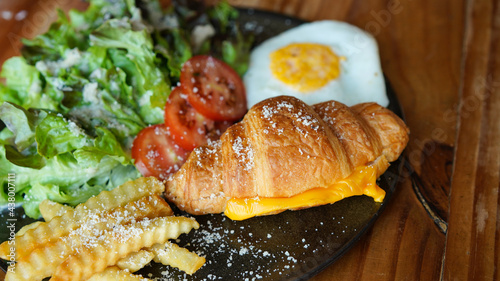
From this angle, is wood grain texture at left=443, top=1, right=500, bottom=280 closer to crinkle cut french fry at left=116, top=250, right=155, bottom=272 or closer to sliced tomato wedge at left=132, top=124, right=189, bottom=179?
crinkle cut french fry at left=116, top=250, right=155, bottom=272

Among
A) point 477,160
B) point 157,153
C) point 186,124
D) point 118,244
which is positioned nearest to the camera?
point 118,244

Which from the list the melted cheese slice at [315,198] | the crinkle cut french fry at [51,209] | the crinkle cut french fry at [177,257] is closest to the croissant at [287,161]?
the melted cheese slice at [315,198]

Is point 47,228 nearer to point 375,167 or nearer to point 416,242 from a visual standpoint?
point 375,167

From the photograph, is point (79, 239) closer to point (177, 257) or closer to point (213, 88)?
point (177, 257)

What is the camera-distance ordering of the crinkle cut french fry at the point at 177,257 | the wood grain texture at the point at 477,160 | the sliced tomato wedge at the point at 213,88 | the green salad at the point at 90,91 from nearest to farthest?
the crinkle cut french fry at the point at 177,257, the wood grain texture at the point at 477,160, the green salad at the point at 90,91, the sliced tomato wedge at the point at 213,88

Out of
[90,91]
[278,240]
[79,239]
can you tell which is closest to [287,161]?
[278,240]

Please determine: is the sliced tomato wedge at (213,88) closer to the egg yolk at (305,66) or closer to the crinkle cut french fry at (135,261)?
the egg yolk at (305,66)

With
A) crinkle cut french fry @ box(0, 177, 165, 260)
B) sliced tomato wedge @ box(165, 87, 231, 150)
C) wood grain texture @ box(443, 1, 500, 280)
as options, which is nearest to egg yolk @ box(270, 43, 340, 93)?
sliced tomato wedge @ box(165, 87, 231, 150)
